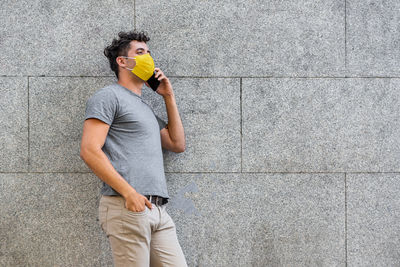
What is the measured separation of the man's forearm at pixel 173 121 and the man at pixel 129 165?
0.33 meters

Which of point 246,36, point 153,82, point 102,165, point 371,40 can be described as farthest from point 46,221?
point 371,40

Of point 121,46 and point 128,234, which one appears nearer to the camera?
point 128,234

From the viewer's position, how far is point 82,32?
12.5 feet

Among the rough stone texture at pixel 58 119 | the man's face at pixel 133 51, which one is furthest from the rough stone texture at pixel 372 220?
the rough stone texture at pixel 58 119

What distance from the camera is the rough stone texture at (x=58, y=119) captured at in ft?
12.4

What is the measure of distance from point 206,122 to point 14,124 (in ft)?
6.06

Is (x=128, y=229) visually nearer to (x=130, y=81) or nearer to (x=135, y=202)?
(x=135, y=202)

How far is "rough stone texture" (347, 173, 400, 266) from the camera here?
386 centimetres

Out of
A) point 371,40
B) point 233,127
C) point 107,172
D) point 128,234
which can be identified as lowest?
point 128,234

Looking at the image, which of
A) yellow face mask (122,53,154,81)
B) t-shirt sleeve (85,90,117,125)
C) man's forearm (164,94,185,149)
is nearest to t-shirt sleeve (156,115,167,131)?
man's forearm (164,94,185,149)

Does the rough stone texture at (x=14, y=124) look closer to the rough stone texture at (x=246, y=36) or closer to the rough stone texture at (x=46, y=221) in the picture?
the rough stone texture at (x=46, y=221)

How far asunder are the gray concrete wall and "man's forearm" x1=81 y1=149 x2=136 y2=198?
41.8 inches

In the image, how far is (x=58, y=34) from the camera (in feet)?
12.5

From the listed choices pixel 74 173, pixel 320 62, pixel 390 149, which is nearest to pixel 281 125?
pixel 320 62
